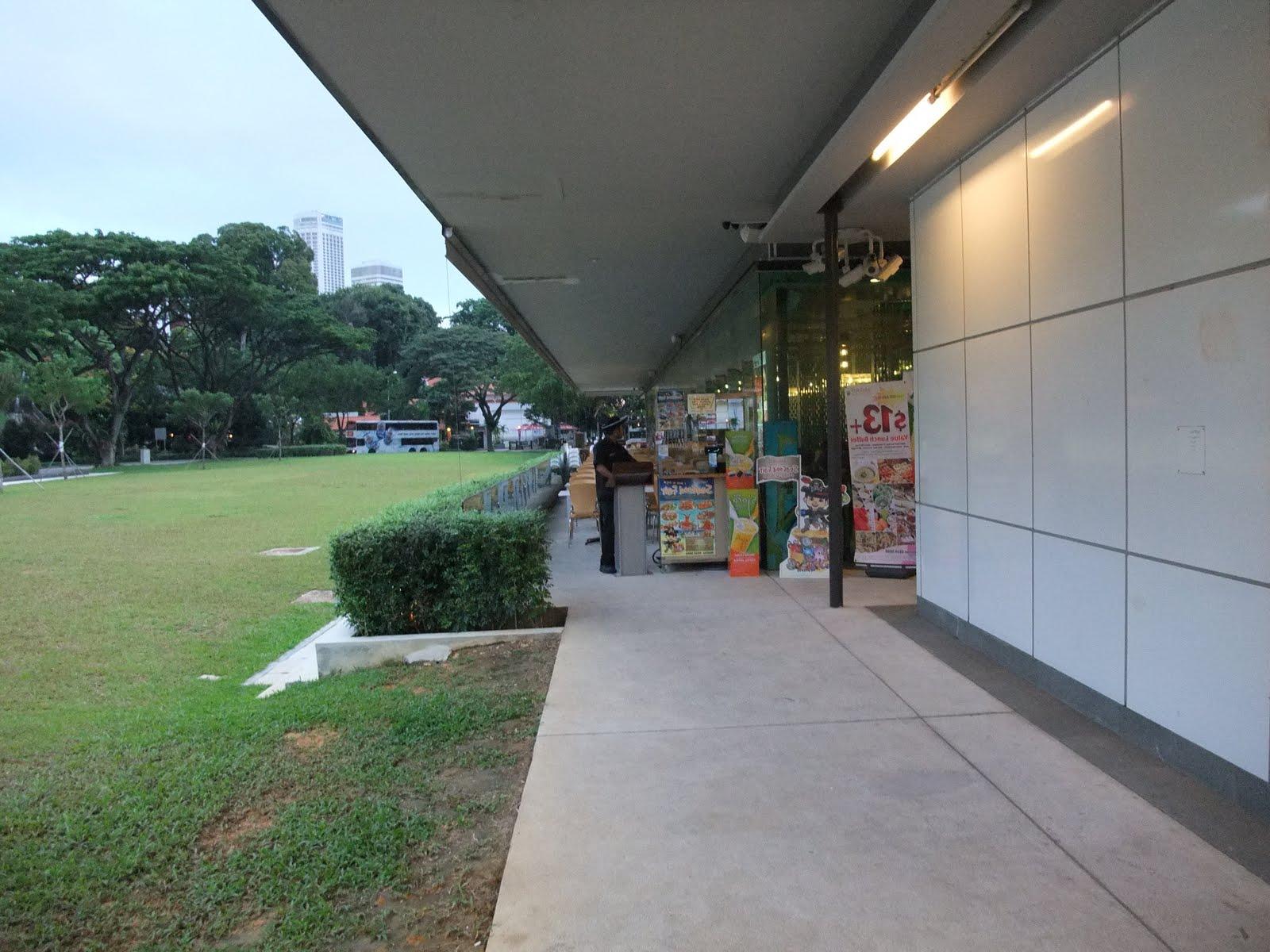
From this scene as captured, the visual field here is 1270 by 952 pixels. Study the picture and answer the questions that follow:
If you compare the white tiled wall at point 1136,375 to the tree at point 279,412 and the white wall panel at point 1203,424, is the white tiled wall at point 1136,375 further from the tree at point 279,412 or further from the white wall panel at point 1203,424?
the tree at point 279,412

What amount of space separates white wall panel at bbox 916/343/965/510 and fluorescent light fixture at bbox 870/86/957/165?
52.6 inches

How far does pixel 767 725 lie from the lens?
415 centimetres

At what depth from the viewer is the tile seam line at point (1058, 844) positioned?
2.44m

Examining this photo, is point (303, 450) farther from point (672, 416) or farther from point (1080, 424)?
point (1080, 424)

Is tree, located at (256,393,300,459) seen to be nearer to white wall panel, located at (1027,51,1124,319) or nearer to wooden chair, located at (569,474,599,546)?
wooden chair, located at (569,474,599,546)

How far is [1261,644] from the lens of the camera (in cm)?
298

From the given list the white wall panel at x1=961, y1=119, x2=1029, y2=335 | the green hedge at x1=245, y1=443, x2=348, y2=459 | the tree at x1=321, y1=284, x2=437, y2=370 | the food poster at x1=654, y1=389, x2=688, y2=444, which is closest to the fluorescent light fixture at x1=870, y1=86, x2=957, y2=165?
the white wall panel at x1=961, y1=119, x2=1029, y2=335

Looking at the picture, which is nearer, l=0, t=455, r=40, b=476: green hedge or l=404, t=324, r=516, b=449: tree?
l=0, t=455, r=40, b=476: green hedge

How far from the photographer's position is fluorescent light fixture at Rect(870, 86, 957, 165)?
453 centimetres

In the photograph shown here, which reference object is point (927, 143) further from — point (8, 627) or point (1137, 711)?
point (8, 627)

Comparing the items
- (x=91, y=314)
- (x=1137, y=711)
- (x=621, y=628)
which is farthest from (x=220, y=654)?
(x=91, y=314)

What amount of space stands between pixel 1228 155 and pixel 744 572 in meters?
5.83

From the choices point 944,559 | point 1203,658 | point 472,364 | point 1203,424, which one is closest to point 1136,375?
point 1203,424

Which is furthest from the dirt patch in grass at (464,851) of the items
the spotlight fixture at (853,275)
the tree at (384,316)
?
the tree at (384,316)
